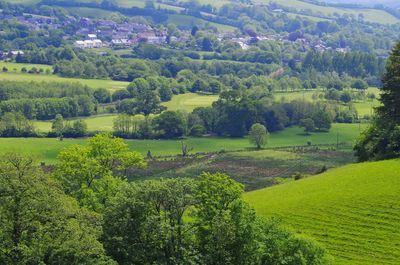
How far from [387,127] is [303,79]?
12812 centimetres

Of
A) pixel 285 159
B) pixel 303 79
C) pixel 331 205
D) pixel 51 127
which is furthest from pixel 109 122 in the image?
pixel 331 205

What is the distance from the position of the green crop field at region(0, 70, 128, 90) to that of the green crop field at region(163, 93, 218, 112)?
18.8 metres

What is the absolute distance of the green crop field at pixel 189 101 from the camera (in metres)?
138

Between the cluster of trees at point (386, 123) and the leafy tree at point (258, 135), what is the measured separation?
134 feet

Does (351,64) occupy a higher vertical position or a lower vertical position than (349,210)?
lower

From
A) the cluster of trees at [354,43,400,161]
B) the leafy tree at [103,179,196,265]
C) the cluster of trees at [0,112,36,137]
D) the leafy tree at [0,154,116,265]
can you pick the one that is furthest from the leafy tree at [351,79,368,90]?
the leafy tree at [0,154,116,265]

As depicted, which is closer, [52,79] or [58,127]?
[58,127]

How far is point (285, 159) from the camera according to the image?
301 ft

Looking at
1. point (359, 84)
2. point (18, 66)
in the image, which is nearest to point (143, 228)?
point (359, 84)

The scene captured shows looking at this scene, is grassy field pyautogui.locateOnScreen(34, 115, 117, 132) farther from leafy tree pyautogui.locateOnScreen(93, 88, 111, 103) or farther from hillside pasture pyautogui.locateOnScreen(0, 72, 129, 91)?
hillside pasture pyautogui.locateOnScreen(0, 72, 129, 91)

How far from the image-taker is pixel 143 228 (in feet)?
95.3

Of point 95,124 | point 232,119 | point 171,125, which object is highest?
point 232,119

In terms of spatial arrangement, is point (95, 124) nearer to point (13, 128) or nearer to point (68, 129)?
point (68, 129)

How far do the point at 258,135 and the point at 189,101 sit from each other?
44.2 meters
